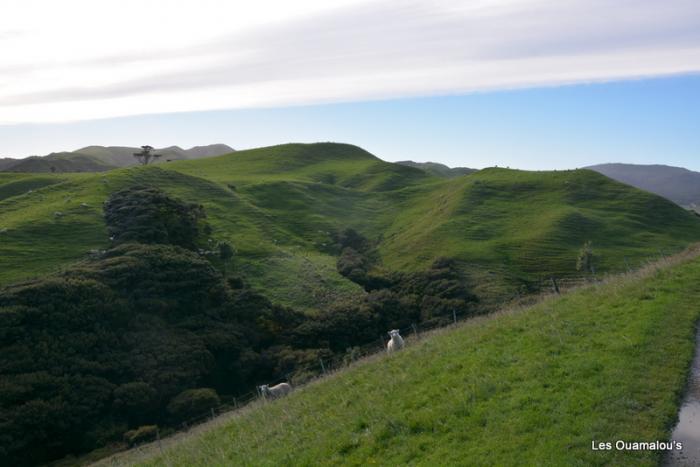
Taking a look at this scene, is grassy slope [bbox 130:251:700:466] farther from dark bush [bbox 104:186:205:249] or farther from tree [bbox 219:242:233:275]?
tree [bbox 219:242:233:275]

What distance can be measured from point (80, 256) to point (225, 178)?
5133cm

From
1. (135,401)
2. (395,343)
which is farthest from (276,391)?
(135,401)

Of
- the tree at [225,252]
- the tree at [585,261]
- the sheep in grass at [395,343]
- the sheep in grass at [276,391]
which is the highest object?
the tree at [225,252]

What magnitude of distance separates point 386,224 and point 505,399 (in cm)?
7094

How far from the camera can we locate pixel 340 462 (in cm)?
1359

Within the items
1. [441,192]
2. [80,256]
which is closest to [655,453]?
[80,256]

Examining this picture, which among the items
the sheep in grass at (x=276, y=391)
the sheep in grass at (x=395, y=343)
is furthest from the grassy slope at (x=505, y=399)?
the sheep in grass at (x=276, y=391)

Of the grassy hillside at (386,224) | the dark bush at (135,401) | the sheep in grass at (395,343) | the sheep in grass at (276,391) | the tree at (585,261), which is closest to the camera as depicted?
the sheep in grass at (395,343)

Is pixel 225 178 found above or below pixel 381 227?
above

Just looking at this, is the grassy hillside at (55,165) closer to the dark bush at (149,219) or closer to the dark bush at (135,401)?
the dark bush at (149,219)

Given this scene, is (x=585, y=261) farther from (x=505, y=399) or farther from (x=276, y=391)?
(x=505, y=399)

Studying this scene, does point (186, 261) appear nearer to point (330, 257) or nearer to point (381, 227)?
point (330, 257)

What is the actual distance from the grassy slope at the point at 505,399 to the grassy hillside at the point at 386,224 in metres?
31.9

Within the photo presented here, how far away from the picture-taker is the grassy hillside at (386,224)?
57.8 metres
